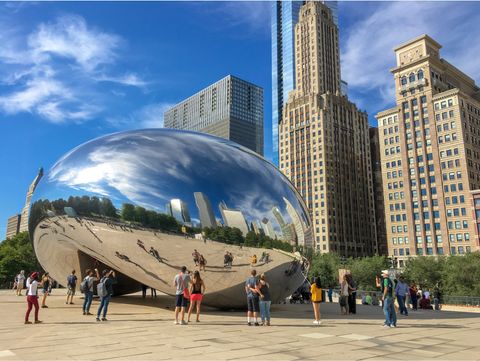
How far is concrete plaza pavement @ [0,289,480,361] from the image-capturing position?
24.5 ft

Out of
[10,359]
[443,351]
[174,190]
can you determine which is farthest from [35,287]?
[443,351]

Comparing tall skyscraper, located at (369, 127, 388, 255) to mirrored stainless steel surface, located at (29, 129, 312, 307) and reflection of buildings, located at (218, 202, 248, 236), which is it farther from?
reflection of buildings, located at (218, 202, 248, 236)

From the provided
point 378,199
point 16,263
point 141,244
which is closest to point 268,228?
point 141,244

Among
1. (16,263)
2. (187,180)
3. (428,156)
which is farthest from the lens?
(428,156)

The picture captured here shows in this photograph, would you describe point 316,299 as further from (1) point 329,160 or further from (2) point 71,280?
(1) point 329,160

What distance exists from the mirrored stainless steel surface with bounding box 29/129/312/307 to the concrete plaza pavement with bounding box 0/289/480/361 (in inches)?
63.0

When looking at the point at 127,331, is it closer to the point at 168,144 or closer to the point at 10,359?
the point at 10,359

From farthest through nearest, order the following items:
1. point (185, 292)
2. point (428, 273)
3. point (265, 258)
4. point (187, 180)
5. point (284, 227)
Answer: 1. point (428, 273)
2. point (284, 227)
3. point (265, 258)
4. point (187, 180)
5. point (185, 292)

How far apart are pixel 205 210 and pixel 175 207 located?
0.85 meters

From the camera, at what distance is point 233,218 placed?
39.0ft

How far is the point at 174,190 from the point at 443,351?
7569 mm

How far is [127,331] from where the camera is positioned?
33.2 ft

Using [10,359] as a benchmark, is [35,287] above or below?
above

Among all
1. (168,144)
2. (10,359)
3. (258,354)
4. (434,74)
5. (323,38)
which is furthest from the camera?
(323,38)
